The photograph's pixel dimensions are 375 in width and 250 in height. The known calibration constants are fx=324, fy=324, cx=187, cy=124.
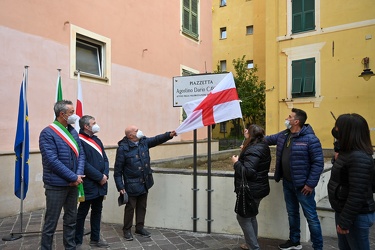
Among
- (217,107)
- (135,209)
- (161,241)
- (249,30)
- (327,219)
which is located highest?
(249,30)

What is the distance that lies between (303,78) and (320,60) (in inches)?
37.9

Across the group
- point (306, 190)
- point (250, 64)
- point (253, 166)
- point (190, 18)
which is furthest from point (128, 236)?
point (250, 64)

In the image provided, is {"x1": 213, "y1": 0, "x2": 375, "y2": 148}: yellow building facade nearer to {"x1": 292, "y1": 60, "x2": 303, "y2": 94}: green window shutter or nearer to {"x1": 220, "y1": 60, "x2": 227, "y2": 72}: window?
{"x1": 292, "y1": 60, "x2": 303, "y2": 94}: green window shutter

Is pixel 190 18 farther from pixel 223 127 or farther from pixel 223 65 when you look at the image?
pixel 223 127

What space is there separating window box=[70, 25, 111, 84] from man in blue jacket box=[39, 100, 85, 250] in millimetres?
4363

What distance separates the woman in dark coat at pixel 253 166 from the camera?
12.5 ft

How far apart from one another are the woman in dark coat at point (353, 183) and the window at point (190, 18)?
10336 mm

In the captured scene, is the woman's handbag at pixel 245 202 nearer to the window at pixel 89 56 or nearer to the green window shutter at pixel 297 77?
the window at pixel 89 56

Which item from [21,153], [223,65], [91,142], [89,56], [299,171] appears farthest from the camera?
[223,65]

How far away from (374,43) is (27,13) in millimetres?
11627

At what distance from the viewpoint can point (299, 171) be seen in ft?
13.2

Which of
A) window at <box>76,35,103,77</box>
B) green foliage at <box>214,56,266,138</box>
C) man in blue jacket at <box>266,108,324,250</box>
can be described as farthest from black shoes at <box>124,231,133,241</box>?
green foliage at <box>214,56,266,138</box>

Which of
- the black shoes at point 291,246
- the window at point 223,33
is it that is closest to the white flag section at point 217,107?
the black shoes at point 291,246

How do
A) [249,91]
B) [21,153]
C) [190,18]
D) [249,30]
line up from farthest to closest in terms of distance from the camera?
[249,30] → [249,91] → [190,18] → [21,153]
